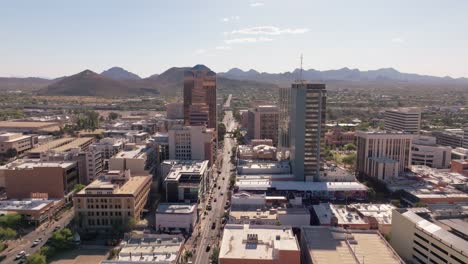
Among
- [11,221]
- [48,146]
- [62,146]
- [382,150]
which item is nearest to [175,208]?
[11,221]

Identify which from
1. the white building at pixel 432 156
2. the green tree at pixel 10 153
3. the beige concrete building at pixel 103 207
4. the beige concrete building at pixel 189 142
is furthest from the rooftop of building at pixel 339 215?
the green tree at pixel 10 153

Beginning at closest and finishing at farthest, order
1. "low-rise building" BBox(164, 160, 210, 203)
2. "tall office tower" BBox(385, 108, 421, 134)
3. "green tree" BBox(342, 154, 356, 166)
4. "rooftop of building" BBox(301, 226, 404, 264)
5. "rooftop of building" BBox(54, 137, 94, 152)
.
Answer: "rooftop of building" BBox(301, 226, 404, 264) → "low-rise building" BBox(164, 160, 210, 203) → "rooftop of building" BBox(54, 137, 94, 152) → "green tree" BBox(342, 154, 356, 166) → "tall office tower" BBox(385, 108, 421, 134)

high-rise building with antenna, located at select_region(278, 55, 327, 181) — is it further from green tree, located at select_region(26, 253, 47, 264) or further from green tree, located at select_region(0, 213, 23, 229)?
green tree, located at select_region(0, 213, 23, 229)

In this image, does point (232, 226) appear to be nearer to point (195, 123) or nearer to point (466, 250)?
point (466, 250)

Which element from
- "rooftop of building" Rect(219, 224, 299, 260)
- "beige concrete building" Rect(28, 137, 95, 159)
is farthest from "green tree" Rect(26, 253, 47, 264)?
"beige concrete building" Rect(28, 137, 95, 159)

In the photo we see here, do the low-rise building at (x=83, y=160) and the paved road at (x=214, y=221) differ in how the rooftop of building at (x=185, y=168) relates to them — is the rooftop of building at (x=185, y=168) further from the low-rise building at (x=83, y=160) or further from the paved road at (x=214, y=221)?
the low-rise building at (x=83, y=160)

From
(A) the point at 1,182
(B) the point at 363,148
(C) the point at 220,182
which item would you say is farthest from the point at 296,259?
(A) the point at 1,182
